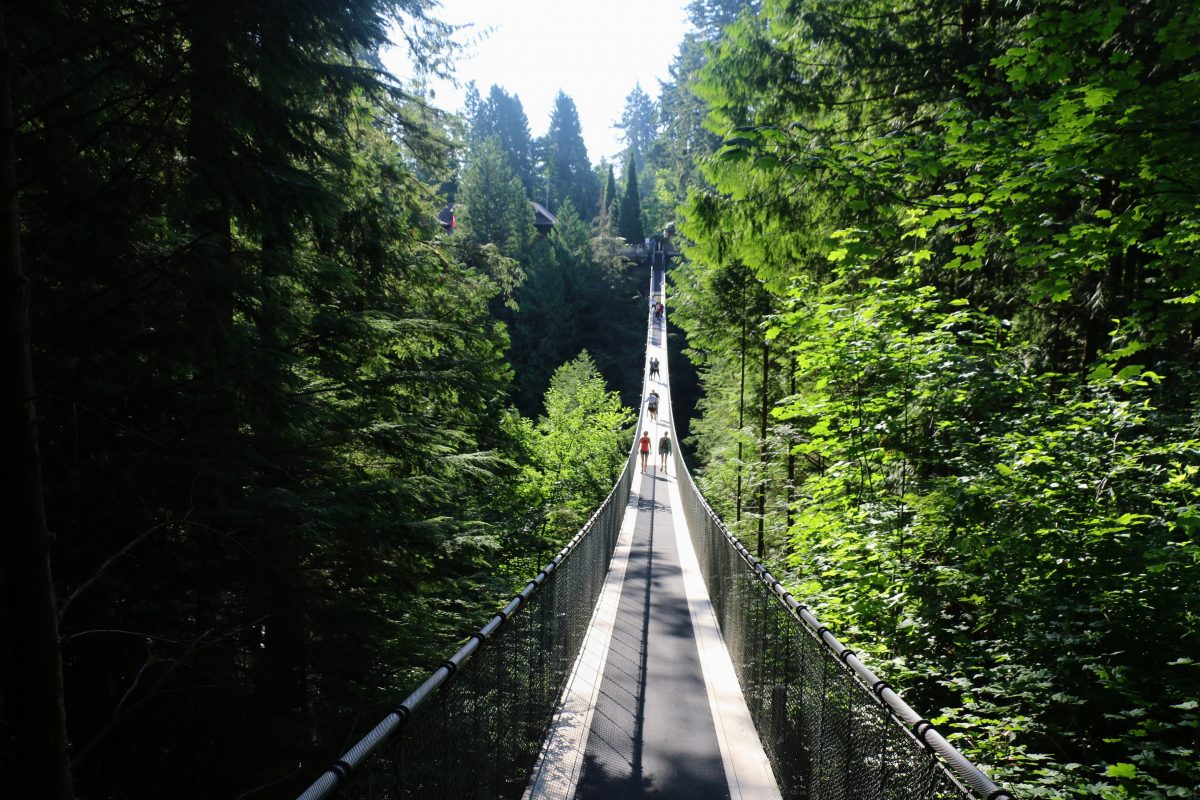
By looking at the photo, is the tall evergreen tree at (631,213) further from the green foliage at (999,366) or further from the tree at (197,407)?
the tree at (197,407)

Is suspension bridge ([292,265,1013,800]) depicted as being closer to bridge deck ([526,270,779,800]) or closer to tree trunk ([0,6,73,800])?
bridge deck ([526,270,779,800])

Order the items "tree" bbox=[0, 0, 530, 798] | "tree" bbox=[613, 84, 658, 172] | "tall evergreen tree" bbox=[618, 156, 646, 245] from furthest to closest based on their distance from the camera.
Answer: "tree" bbox=[613, 84, 658, 172] < "tall evergreen tree" bbox=[618, 156, 646, 245] < "tree" bbox=[0, 0, 530, 798]

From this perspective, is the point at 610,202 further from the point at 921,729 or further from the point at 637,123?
the point at 921,729

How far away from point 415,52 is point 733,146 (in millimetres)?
3283

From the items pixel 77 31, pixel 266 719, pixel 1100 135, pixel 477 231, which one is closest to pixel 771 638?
pixel 266 719

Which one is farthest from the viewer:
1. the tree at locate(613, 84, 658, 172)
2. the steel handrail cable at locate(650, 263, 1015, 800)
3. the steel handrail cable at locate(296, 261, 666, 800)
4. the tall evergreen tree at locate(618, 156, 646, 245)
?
the tree at locate(613, 84, 658, 172)

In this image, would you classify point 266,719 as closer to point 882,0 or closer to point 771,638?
point 771,638

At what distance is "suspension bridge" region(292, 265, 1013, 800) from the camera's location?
2.51 m

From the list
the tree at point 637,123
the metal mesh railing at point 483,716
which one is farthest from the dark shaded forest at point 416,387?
the tree at point 637,123

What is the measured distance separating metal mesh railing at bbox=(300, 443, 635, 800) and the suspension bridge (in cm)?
1

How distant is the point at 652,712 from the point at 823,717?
2.67m

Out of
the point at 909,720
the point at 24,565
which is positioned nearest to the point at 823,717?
the point at 909,720

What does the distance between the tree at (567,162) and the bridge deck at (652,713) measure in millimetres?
72365

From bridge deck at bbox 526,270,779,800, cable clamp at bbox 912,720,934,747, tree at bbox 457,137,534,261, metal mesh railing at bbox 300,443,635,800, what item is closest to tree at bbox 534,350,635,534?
bridge deck at bbox 526,270,779,800
